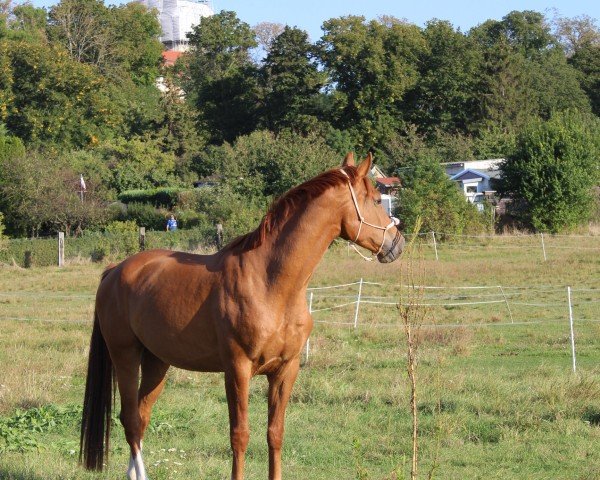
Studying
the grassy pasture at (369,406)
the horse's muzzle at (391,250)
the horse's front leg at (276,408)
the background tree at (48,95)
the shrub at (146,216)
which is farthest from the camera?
the background tree at (48,95)

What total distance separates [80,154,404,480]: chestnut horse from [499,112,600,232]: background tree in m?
32.9

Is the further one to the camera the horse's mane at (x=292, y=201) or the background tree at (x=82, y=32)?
the background tree at (x=82, y=32)

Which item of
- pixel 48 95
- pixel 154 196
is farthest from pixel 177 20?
pixel 154 196

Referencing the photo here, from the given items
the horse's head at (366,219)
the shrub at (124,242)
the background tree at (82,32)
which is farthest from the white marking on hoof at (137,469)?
the background tree at (82,32)

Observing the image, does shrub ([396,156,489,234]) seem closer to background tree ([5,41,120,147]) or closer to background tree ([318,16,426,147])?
background tree ([318,16,426,147])

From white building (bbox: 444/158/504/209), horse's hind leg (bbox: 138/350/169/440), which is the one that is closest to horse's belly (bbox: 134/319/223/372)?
horse's hind leg (bbox: 138/350/169/440)

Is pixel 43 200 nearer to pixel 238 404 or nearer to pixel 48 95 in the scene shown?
pixel 48 95

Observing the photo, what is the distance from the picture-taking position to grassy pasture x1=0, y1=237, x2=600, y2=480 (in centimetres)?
703

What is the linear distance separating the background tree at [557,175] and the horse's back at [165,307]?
107ft

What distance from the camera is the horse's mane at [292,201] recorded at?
5.80 m

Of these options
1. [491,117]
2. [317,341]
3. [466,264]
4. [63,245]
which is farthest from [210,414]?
[491,117]

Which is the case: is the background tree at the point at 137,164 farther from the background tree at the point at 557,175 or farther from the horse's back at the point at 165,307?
the horse's back at the point at 165,307

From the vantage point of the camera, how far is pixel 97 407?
676cm

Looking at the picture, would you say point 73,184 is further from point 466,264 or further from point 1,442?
point 1,442
